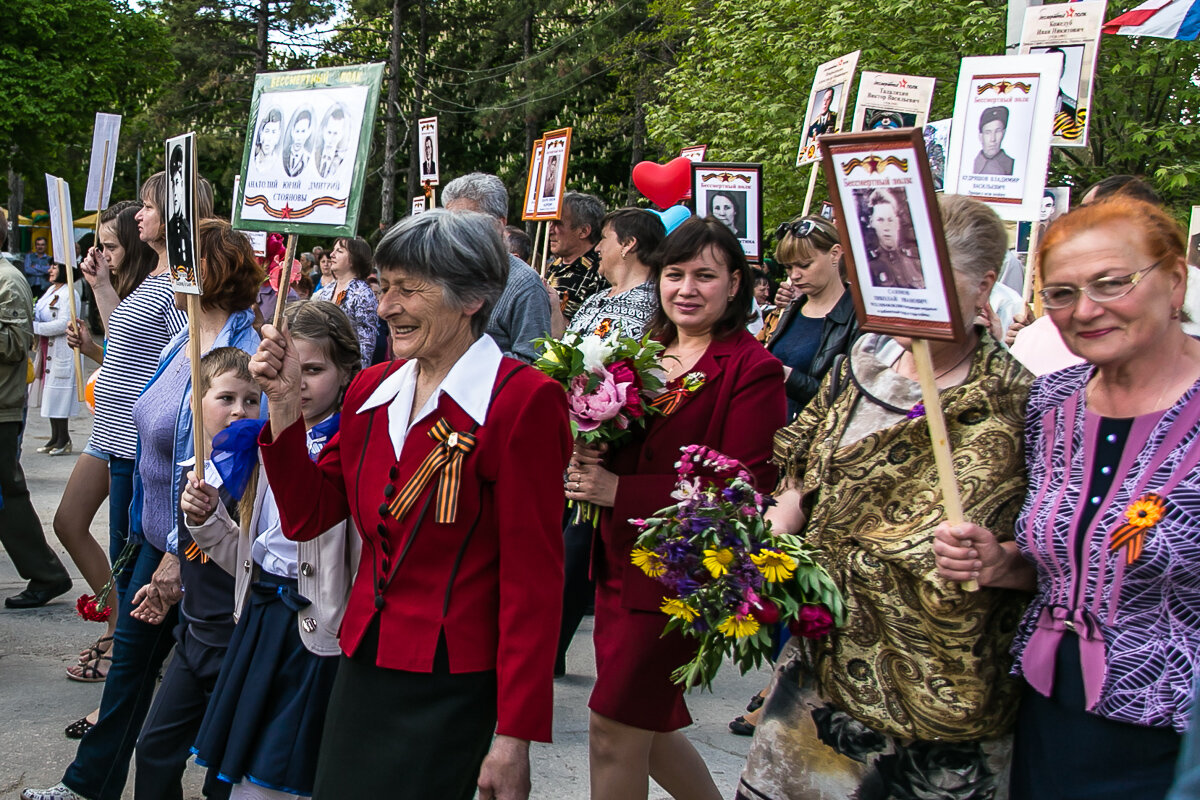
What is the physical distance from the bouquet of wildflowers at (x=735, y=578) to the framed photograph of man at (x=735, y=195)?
16.0 feet

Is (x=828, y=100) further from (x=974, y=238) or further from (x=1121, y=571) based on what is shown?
(x=1121, y=571)

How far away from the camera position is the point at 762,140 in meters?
22.5

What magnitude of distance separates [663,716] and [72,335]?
4.62m

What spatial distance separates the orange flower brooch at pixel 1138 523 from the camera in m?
2.18

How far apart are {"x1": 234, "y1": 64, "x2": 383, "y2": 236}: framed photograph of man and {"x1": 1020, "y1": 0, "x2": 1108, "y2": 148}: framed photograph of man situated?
14.7 ft

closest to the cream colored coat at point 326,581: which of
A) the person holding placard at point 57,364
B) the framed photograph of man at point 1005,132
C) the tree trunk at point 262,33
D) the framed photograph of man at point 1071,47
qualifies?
the framed photograph of man at point 1005,132

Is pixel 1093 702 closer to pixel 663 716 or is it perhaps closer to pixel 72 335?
pixel 663 716

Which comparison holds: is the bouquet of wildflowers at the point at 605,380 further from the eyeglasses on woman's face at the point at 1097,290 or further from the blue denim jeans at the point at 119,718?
the blue denim jeans at the point at 119,718

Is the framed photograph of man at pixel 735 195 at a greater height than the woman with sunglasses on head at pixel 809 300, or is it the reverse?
the framed photograph of man at pixel 735 195

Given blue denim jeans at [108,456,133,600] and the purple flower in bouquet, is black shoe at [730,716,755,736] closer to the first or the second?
the purple flower in bouquet

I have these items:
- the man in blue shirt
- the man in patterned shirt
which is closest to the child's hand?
the man in patterned shirt

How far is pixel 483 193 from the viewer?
6.28 metres

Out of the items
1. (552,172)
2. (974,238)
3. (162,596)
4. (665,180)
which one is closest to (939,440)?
(974,238)

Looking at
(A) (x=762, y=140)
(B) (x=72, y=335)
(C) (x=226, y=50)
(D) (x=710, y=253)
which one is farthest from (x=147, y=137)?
(D) (x=710, y=253)
